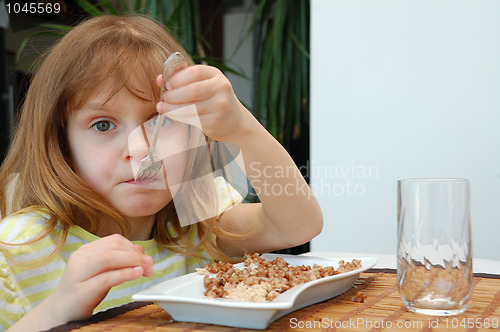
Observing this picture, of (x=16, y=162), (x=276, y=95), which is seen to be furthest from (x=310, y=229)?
(x=276, y=95)

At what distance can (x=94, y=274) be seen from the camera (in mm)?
589

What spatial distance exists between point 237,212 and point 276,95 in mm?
1337

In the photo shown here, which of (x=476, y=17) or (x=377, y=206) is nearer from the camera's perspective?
(x=476, y=17)

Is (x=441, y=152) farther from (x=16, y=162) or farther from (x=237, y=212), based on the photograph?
(x=16, y=162)

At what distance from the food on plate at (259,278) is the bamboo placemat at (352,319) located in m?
0.04

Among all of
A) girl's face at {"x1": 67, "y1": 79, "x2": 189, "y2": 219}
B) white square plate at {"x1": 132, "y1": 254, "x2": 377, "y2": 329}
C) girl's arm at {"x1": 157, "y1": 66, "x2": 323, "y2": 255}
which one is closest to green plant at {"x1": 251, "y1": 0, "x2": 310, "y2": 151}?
girl's arm at {"x1": 157, "y1": 66, "x2": 323, "y2": 255}

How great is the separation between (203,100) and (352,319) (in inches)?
13.3

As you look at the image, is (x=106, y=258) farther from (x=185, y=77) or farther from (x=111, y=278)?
(x=185, y=77)

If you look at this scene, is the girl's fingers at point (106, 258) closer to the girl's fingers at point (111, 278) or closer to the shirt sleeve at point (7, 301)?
the girl's fingers at point (111, 278)

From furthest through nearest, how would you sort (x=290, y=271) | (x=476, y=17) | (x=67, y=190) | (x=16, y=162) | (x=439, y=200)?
1. (x=476, y=17)
2. (x=16, y=162)
3. (x=67, y=190)
4. (x=290, y=271)
5. (x=439, y=200)

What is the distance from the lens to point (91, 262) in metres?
0.58

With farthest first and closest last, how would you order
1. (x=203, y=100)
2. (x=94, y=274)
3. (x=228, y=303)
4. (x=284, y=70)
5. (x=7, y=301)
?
(x=284, y=70), (x=7, y=301), (x=203, y=100), (x=94, y=274), (x=228, y=303)
